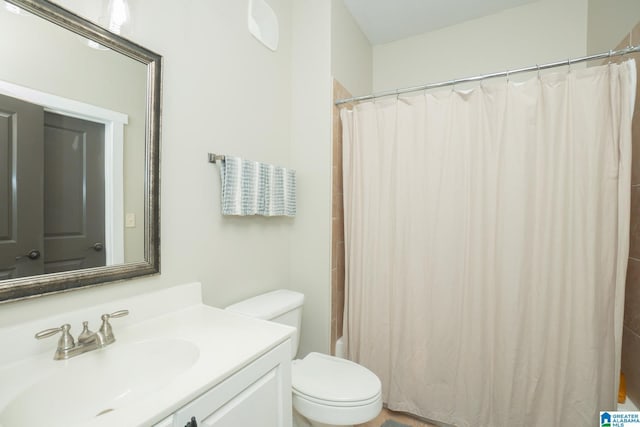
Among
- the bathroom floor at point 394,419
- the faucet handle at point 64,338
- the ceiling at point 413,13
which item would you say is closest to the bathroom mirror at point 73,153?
the faucet handle at point 64,338

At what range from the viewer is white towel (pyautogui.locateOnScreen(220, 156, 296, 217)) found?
51.4 inches

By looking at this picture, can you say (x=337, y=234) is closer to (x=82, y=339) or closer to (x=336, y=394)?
(x=336, y=394)

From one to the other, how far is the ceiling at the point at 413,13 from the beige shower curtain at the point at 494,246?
82 centimetres

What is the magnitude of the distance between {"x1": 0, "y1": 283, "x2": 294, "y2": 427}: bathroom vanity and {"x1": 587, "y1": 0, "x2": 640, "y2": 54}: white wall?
209 cm

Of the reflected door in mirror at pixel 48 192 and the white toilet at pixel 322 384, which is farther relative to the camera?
the white toilet at pixel 322 384

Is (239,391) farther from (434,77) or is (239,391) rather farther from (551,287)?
(434,77)

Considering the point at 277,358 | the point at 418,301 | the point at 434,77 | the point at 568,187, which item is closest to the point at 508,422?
the point at 418,301

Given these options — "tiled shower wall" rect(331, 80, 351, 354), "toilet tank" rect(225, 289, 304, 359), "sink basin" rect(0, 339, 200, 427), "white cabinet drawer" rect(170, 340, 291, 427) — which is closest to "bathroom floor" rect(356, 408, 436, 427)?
"tiled shower wall" rect(331, 80, 351, 354)

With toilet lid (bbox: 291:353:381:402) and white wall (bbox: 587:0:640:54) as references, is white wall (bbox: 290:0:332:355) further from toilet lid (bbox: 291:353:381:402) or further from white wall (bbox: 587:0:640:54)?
white wall (bbox: 587:0:640:54)

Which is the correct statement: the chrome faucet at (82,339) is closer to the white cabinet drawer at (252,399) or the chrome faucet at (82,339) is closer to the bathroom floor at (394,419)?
the white cabinet drawer at (252,399)

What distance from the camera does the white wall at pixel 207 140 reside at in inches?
42.3

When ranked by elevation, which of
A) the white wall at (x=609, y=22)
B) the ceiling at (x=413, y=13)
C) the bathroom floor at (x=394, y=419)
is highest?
the ceiling at (x=413, y=13)

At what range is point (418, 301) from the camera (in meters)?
1.61

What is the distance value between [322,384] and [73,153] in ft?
4.22
